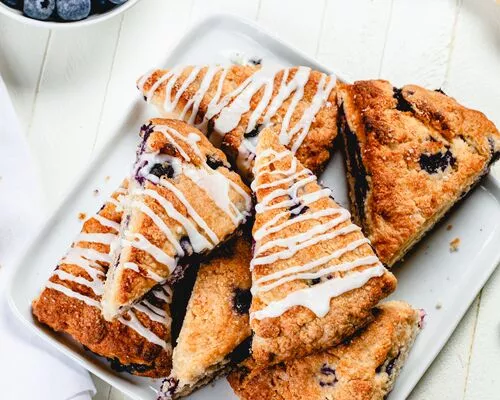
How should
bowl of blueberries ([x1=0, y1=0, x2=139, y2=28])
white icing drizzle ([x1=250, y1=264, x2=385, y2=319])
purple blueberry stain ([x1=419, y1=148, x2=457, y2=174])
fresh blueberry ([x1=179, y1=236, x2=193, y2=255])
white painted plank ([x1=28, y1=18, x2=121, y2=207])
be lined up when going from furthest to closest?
white painted plank ([x1=28, y1=18, x2=121, y2=207]) < bowl of blueberries ([x1=0, y1=0, x2=139, y2=28]) < purple blueberry stain ([x1=419, y1=148, x2=457, y2=174]) < fresh blueberry ([x1=179, y1=236, x2=193, y2=255]) < white icing drizzle ([x1=250, y1=264, x2=385, y2=319])

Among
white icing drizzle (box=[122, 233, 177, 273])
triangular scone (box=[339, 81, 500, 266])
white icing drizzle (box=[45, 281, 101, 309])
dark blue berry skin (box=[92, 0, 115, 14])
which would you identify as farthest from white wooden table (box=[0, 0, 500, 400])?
white icing drizzle (box=[122, 233, 177, 273])

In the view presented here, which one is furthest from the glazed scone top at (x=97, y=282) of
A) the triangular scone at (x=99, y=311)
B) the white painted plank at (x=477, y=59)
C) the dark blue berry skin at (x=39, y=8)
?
the white painted plank at (x=477, y=59)

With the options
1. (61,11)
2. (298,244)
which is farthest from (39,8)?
(298,244)

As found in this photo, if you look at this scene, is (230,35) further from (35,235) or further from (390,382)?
(390,382)

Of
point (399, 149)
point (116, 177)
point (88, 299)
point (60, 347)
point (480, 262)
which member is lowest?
point (60, 347)

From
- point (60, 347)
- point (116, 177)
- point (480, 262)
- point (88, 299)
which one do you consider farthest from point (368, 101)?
point (60, 347)

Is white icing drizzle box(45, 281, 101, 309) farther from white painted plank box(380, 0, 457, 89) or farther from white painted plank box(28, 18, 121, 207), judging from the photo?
white painted plank box(380, 0, 457, 89)

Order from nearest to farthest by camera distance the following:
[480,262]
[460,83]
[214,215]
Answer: [214,215] < [480,262] < [460,83]
